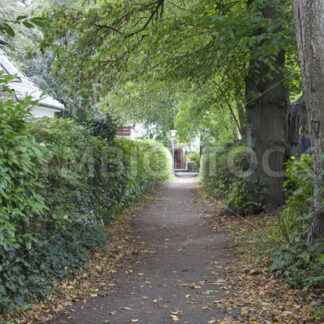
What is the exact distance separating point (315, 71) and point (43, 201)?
13.9 ft

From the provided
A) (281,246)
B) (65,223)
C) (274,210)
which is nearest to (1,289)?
(65,223)

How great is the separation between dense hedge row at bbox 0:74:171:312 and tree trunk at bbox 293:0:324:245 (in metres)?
3.61

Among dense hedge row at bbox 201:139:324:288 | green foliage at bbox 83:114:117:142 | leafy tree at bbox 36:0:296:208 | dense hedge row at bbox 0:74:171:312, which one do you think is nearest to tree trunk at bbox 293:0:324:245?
dense hedge row at bbox 201:139:324:288

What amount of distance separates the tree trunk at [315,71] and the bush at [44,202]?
3.65 m

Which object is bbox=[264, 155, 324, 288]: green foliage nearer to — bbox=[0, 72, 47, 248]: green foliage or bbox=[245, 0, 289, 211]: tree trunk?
bbox=[0, 72, 47, 248]: green foliage

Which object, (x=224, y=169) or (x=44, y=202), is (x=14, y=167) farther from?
(x=224, y=169)

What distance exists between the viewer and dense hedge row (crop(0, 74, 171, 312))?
448 centimetres

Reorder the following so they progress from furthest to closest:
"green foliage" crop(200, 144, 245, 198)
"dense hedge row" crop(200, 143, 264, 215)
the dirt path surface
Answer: "green foliage" crop(200, 144, 245, 198) → "dense hedge row" crop(200, 143, 264, 215) → the dirt path surface

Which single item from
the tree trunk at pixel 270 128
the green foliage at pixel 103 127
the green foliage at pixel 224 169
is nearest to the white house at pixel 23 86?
the green foliage at pixel 103 127

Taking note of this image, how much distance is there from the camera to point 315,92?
206 inches

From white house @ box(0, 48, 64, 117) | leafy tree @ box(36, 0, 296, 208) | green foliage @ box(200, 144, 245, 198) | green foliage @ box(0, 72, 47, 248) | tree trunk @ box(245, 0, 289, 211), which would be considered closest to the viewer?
green foliage @ box(0, 72, 47, 248)

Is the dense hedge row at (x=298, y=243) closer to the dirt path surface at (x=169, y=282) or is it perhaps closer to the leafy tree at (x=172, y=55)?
the dirt path surface at (x=169, y=282)

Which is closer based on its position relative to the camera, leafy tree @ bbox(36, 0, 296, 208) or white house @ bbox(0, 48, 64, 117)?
leafy tree @ bbox(36, 0, 296, 208)

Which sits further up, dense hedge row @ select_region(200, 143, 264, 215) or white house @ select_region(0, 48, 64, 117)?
white house @ select_region(0, 48, 64, 117)
